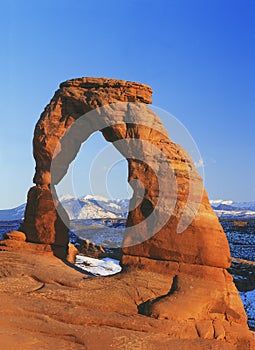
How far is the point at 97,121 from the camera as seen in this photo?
18.1 metres

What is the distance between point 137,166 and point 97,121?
A: 9.81ft

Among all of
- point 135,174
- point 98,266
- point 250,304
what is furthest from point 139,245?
point 250,304

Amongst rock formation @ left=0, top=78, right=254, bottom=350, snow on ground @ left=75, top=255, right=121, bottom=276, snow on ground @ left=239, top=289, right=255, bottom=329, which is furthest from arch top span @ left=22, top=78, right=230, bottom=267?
snow on ground @ left=239, top=289, right=255, bottom=329

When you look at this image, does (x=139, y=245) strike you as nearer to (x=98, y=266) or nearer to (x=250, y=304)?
(x=98, y=266)

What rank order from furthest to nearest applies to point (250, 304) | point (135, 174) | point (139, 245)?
1. point (250, 304)
2. point (135, 174)
3. point (139, 245)

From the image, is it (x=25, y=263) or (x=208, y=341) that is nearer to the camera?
(x=208, y=341)

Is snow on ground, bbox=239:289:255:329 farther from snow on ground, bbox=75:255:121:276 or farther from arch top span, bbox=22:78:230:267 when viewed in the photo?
arch top span, bbox=22:78:230:267

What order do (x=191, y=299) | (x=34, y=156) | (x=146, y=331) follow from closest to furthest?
(x=146, y=331) → (x=191, y=299) → (x=34, y=156)

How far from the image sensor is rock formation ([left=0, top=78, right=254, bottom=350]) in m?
12.8

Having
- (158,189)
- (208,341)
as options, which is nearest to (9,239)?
(158,189)

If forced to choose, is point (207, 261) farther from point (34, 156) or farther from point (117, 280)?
point (34, 156)

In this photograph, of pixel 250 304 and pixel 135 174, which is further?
pixel 250 304

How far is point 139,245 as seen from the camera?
15914 millimetres

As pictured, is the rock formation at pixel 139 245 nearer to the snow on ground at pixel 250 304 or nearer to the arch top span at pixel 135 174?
the arch top span at pixel 135 174
